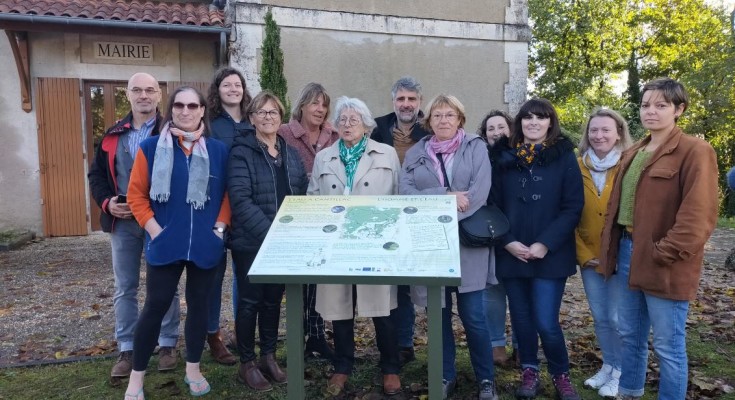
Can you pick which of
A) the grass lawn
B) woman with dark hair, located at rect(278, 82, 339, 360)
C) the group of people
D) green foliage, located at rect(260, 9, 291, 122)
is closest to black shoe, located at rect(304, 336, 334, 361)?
woman with dark hair, located at rect(278, 82, 339, 360)

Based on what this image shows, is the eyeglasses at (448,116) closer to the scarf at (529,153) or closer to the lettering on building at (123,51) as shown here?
the scarf at (529,153)

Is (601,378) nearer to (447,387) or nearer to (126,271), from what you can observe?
(447,387)

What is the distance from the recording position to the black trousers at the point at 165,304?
3.21 metres

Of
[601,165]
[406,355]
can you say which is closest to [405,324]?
[406,355]

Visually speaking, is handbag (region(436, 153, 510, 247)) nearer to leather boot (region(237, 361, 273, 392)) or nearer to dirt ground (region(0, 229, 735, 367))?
leather boot (region(237, 361, 273, 392))

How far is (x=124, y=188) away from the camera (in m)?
3.62

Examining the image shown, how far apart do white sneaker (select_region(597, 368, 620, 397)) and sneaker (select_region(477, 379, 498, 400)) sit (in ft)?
2.35

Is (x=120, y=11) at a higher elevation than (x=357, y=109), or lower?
higher

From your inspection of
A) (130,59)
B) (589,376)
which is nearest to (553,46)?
(130,59)

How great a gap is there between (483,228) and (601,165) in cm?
97

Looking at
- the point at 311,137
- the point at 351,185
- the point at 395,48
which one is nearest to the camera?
the point at 351,185

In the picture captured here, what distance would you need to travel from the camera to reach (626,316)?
10.2 feet

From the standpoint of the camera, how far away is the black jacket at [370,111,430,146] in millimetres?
4090

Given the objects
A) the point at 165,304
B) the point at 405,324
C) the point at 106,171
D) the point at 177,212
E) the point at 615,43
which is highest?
the point at 615,43
